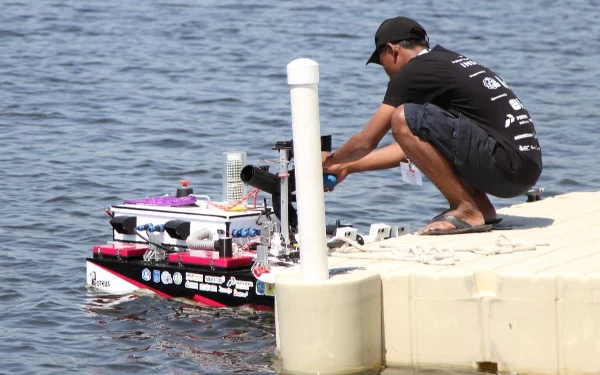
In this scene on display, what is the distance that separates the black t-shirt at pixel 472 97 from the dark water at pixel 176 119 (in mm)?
1508

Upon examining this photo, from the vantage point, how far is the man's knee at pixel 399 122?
20.4 feet

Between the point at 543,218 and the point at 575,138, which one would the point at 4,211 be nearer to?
the point at 543,218

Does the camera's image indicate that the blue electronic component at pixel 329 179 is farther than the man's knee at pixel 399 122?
Yes

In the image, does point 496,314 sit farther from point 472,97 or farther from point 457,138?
point 472,97

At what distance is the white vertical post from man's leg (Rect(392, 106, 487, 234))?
1.24m

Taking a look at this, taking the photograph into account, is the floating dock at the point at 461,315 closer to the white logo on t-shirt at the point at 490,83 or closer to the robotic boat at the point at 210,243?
the robotic boat at the point at 210,243

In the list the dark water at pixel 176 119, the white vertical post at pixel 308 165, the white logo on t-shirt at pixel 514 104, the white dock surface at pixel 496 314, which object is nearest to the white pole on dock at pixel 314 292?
the white vertical post at pixel 308 165

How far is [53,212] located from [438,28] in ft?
38.6

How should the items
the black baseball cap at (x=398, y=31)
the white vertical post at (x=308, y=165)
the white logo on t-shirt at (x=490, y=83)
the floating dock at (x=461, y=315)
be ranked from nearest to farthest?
the white vertical post at (x=308, y=165)
the floating dock at (x=461, y=315)
the white logo on t-shirt at (x=490, y=83)
the black baseball cap at (x=398, y=31)

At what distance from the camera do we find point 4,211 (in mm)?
9469

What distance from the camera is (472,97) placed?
20.8 feet

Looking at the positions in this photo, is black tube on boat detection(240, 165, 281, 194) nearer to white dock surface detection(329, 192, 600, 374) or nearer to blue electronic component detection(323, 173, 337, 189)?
blue electronic component detection(323, 173, 337, 189)

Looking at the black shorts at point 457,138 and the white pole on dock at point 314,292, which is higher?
the black shorts at point 457,138

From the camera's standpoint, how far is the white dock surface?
16.7 feet
